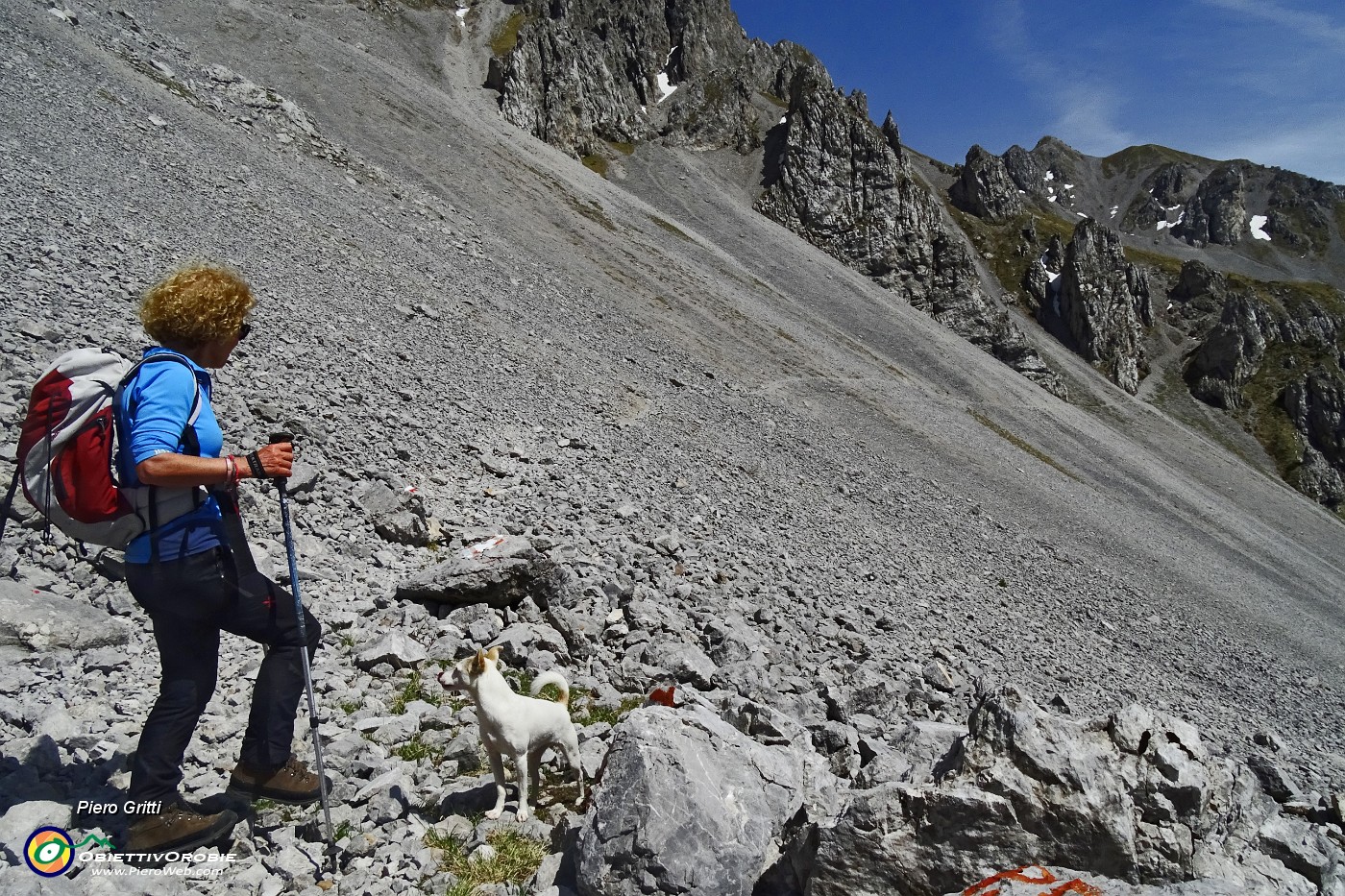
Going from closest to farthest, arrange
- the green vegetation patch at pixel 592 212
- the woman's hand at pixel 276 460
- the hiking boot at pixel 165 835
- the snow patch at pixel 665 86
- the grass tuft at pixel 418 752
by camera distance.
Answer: the hiking boot at pixel 165 835 < the woman's hand at pixel 276 460 < the grass tuft at pixel 418 752 < the green vegetation patch at pixel 592 212 < the snow patch at pixel 665 86

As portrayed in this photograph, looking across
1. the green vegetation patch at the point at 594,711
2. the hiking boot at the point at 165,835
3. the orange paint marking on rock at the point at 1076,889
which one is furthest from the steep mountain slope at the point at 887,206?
the orange paint marking on rock at the point at 1076,889

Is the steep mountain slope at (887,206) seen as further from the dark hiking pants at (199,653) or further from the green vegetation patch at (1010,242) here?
the dark hiking pants at (199,653)

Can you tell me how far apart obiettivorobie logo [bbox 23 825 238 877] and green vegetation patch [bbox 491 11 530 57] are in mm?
89786

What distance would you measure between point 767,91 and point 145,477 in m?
122

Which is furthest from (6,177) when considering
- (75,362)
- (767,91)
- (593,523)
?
(767,91)

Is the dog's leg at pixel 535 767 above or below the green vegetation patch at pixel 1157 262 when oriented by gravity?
below

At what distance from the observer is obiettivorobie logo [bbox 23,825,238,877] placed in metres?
3.50

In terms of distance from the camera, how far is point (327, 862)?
13.7 ft

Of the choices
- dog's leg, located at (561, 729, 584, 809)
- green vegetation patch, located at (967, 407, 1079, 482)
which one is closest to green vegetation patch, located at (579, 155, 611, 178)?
green vegetation patch, located at (967, 407, 1079, 482)

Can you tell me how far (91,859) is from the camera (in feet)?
12.0

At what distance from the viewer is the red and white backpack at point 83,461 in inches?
142

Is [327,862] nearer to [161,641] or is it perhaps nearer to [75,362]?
[161,641]

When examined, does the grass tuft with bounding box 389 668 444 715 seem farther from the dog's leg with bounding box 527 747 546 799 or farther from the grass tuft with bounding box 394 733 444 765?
the dog's leg with bounding box 527 747 546 799

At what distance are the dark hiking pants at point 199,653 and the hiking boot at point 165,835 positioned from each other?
112mm
